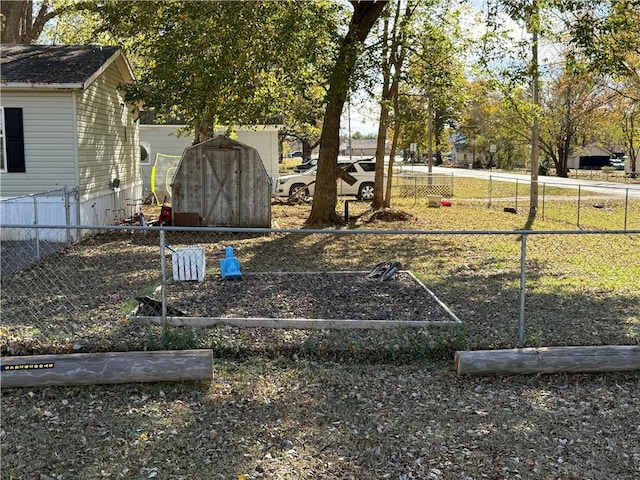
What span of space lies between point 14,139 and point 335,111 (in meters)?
7.85

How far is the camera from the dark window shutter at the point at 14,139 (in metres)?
13.8

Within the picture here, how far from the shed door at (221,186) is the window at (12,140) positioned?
13.7 feet

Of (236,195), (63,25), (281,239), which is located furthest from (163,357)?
(63,25)

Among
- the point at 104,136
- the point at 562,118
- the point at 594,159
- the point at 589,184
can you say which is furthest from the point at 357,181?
the point at 594,159

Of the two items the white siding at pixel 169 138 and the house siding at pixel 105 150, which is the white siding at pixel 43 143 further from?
the white siding at pixel 169 138

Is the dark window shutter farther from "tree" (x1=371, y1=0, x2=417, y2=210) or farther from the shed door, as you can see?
"tree" (x1=371, y1=0, x2=417, y2=210)

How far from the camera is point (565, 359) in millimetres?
5727

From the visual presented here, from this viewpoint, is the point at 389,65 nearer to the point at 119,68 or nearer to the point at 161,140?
the point at 119,68

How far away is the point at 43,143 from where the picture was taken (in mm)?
14016

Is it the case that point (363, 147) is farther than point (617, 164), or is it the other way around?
point (363, 147)

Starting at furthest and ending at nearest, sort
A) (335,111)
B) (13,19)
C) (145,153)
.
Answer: (145,153)
(13,19)
(335,111)

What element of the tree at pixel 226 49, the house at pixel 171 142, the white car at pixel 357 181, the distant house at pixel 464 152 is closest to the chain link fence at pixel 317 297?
the tree at pixel 226 49

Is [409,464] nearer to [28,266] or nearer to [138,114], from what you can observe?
[28,266]

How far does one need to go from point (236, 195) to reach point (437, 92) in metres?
6.34
